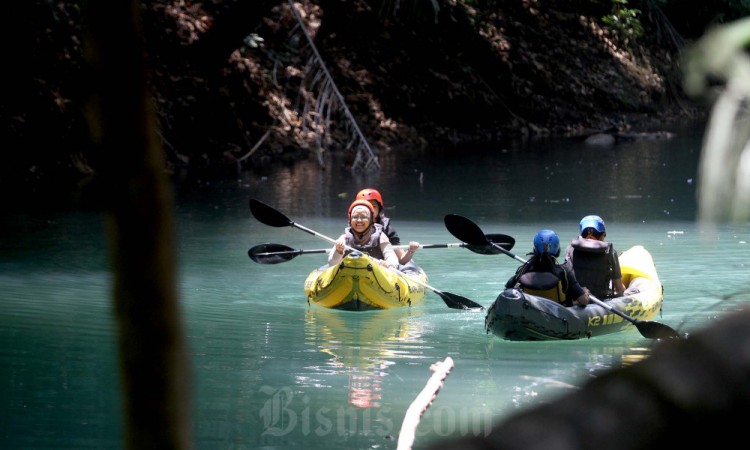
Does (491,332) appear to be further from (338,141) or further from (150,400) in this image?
(338,141)

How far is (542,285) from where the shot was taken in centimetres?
849

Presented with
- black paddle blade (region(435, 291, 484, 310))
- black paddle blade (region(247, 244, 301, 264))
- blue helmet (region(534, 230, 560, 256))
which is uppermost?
blue helmet (region(534, 230, 560, 256))

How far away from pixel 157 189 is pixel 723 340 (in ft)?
1.43

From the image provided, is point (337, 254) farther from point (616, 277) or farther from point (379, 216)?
point (616, 277)

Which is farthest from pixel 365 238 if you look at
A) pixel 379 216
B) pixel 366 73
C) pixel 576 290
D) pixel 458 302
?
pixel 366 73

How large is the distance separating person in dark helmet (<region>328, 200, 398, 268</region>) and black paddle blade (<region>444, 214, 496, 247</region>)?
2.85 ft

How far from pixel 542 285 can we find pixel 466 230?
159 centimetres

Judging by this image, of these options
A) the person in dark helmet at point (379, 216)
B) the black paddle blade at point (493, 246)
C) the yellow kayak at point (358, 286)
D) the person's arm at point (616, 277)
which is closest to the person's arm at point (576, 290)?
the person's arm at point (616, 277)

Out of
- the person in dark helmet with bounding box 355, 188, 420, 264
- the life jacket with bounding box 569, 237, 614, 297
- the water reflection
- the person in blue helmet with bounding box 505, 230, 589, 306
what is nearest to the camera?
the water reflection

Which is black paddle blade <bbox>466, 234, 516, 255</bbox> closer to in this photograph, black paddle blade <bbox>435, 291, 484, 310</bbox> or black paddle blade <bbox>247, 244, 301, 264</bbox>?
black paddle blade <bbox>435, 291, 484, 310</bbox>

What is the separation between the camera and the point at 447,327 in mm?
9430

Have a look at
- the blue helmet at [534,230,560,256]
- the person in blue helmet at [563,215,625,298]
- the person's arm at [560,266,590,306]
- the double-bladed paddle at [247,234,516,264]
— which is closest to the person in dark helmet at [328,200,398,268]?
the double-bladed paddle at [247,234,516,264]

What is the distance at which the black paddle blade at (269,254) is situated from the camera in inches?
440

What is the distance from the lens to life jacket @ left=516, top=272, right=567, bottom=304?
8484 millimetres
